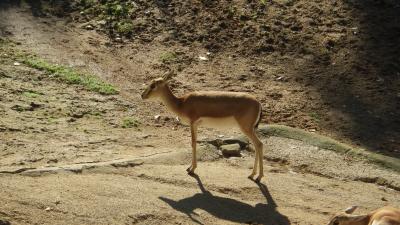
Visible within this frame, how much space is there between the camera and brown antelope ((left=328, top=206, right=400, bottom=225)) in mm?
7196

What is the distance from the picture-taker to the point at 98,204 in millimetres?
7566

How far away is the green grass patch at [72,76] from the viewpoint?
38.9 ft

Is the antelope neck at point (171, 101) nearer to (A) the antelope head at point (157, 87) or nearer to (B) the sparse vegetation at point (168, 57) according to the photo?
(A) the antelope head at point (157, 87)

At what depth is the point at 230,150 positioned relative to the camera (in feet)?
32.5

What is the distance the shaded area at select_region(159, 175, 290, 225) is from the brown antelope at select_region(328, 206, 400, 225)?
2.40 feet

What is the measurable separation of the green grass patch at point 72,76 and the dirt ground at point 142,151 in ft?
0.64

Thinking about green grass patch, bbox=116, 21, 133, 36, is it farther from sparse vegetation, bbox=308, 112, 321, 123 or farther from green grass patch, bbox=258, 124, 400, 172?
green grass patch, bbox=258, 124, 400, 172

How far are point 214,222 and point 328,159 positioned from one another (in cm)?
280

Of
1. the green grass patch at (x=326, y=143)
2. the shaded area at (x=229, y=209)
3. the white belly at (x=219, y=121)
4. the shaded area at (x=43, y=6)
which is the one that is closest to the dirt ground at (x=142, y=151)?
the shaded area at (x=229, y=209)

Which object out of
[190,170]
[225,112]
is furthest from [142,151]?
[225,112]

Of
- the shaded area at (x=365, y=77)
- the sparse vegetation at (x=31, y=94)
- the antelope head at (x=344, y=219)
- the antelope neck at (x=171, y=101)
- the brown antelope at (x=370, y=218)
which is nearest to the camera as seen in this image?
the brown antelope at (x=370, y=218)

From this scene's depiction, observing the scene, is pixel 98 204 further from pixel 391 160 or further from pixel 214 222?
pixel 391 160

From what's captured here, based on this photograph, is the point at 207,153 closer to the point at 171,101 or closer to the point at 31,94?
the point at 171,101

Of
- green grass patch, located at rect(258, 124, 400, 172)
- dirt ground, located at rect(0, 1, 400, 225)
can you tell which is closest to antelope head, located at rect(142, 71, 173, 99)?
dirt ground, located at rect(0, 1, 400, 225)
